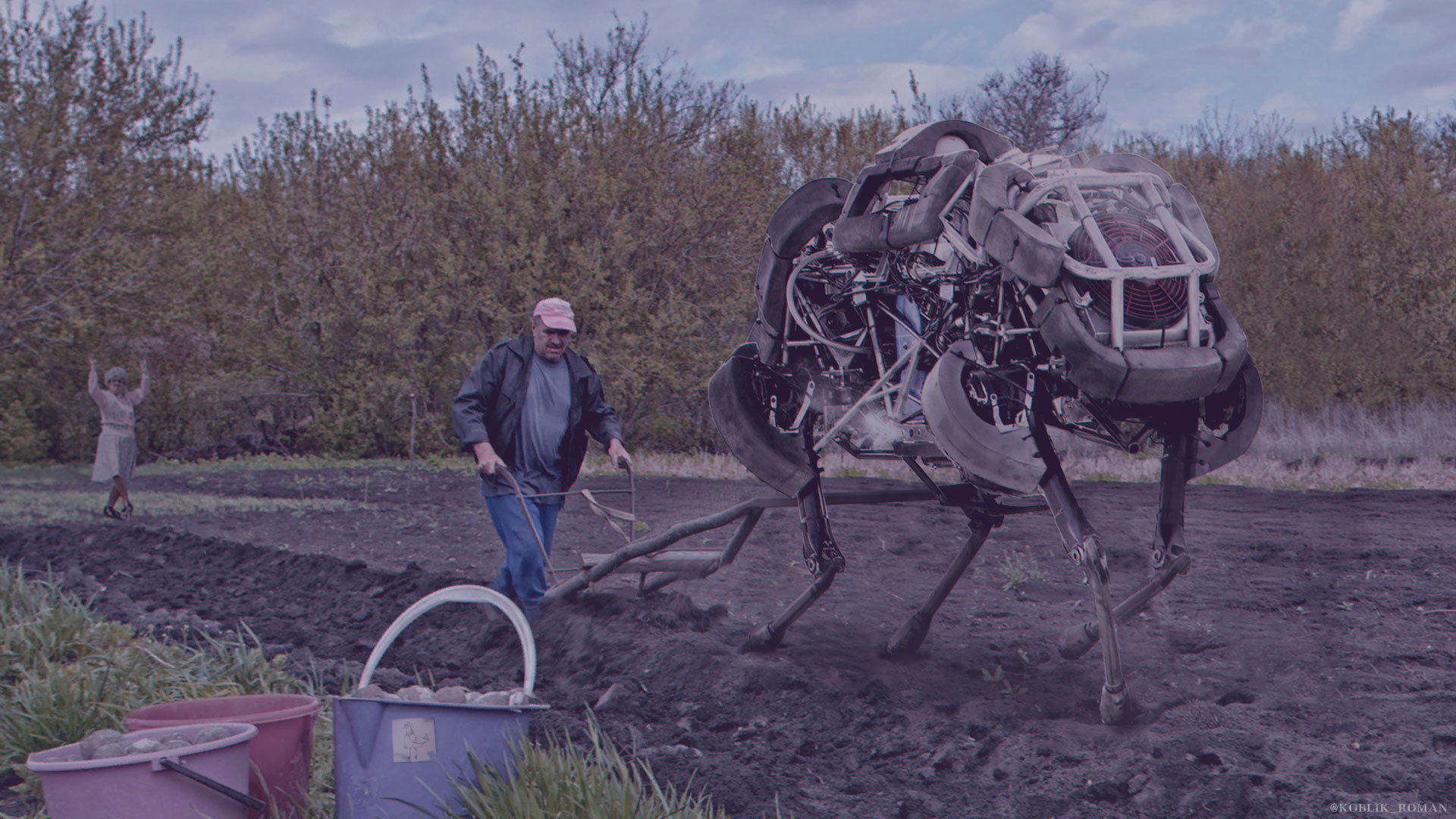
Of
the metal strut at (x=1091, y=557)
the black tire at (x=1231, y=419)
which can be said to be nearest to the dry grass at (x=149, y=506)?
the metal strut at (x=1091, y=557)

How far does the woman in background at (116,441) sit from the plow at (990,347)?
10.3 metres

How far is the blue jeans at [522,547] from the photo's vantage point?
23.2 ft

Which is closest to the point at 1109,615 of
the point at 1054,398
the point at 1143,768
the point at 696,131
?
the point at 1143,768

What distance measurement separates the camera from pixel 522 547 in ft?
23.2

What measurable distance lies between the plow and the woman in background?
10.3 meters

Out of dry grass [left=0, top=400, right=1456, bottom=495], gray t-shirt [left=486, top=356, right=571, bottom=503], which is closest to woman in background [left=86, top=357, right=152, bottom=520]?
dry grass [left=0, top=400, right=1456, bottom=495]

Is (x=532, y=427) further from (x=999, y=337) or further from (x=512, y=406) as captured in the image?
(x=999, y=337)

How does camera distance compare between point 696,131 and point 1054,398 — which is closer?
point 1054,398

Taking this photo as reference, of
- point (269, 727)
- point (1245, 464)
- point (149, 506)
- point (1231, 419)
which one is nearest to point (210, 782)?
point (269, 727)

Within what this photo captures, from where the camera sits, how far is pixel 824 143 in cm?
2472

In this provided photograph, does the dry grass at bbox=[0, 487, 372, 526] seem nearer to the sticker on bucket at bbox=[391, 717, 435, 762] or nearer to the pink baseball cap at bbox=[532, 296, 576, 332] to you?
the pink baseball cap at bbox=[532, 296, 576, 332]

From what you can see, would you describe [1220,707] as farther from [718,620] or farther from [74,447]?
[74,447]

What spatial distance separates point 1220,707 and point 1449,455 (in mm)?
14759

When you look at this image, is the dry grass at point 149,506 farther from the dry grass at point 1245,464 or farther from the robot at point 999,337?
the robot at point 999,337
